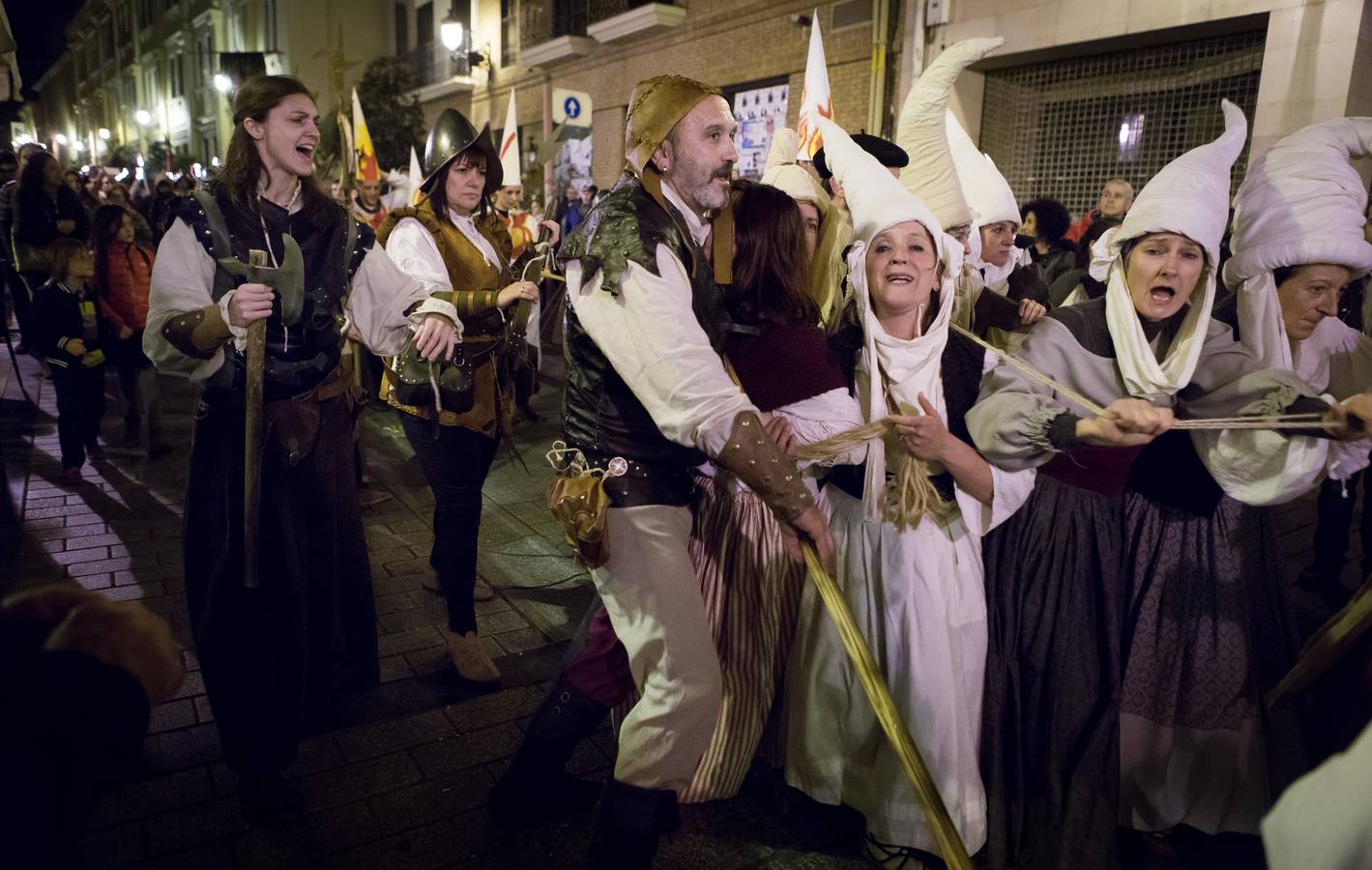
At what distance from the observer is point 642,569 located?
220 centimetres

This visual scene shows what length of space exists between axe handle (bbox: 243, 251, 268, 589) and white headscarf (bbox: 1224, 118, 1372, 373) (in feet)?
9.50

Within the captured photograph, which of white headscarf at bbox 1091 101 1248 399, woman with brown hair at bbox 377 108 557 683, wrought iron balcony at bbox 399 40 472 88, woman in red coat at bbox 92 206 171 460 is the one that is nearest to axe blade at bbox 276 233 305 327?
woman with brown hair at bbox 377 108 557 683

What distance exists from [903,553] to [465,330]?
6.65ft

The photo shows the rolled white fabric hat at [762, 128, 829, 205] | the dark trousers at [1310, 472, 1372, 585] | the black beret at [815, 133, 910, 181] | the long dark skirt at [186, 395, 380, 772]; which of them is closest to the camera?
the long dark skirt at [186, 395, 380, 772]

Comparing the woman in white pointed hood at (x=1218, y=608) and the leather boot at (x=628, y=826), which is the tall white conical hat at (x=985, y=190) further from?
the leather boot at (x=628, y=826)

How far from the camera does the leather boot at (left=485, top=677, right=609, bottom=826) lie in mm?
2445

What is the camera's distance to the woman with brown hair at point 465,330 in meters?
3.44

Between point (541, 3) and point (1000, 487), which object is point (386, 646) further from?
point (541, 3)

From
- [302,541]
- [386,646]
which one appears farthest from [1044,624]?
[386,646]

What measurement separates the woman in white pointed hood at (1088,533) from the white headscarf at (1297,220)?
0.63 feet

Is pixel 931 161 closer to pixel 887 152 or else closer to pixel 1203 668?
pixel 887 152

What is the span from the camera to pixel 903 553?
98.3 inches

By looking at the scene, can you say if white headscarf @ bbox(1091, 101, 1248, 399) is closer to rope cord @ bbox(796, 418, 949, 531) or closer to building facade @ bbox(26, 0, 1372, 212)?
rope cord @ bbox(796, 418, 949, 531)

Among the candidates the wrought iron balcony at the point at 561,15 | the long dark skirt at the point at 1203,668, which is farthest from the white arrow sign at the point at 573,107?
the long dark skirt at the point at 1203,668
